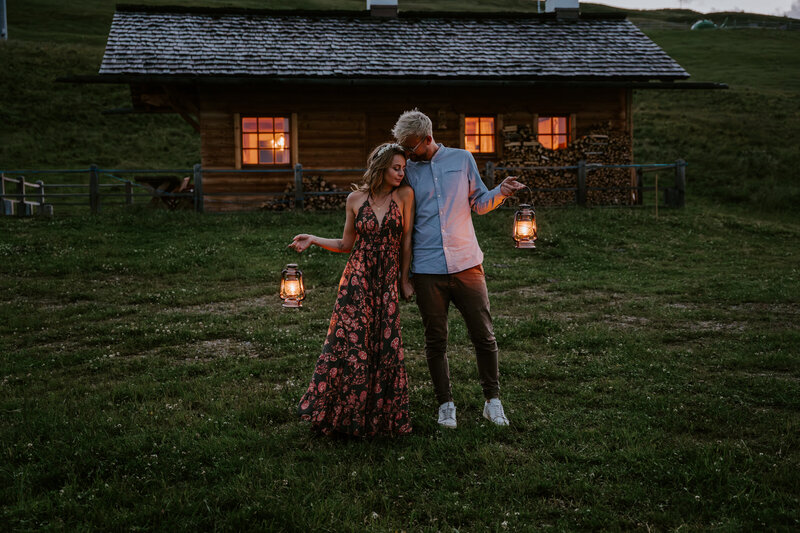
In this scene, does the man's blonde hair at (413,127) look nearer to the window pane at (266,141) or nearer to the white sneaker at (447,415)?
the white sneaker at (447,415)

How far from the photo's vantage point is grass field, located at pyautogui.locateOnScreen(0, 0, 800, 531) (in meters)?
3.48

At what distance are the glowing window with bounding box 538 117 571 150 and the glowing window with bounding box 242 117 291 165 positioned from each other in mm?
7475

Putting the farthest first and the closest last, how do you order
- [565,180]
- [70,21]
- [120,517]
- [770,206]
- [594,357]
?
[70,21] < [770,206] < [565,180] < [594,357] < [120,517]

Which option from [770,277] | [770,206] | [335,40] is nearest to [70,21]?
[335,40]

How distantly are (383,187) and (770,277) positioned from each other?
329 inches

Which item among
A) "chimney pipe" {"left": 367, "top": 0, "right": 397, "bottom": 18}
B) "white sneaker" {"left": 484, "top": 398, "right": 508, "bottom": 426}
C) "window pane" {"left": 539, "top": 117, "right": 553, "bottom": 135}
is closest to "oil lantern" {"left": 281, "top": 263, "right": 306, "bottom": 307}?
"white sneaker" {"left": 484, "top": 398, "right": 508, "bottom": 426}

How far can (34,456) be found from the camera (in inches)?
157

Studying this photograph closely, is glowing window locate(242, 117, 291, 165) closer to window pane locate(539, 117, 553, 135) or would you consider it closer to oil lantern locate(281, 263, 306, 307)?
window pane locate(539, 117, 553, 135)

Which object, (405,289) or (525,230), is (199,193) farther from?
(405,289)

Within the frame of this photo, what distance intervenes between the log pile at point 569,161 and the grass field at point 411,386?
10.4 feet

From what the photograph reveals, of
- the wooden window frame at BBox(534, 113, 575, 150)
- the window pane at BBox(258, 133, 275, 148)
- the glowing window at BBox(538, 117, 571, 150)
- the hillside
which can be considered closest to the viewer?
the window pane at BBox(258, 133, 275, 148)

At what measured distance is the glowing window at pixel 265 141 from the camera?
55.3ft

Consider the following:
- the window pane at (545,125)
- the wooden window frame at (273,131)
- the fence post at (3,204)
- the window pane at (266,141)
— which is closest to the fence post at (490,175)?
the window pane at (545,125)

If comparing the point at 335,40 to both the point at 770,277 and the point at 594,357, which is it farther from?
the point at 594,357
